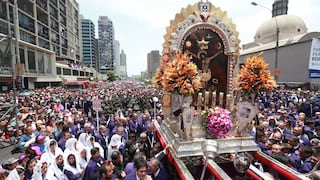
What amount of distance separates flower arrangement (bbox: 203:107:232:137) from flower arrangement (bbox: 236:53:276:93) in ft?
2.93

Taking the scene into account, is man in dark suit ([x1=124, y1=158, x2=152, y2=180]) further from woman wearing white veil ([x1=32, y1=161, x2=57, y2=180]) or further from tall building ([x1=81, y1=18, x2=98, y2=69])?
tall building ([x1=81, y1=18, x2=98, y2=69])

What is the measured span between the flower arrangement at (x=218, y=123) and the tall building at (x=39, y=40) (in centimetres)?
1282

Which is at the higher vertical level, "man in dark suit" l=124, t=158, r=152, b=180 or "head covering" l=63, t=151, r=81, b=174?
"man in dark suit" l=124, t=158, r=152, b=180

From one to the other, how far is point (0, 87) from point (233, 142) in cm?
3273

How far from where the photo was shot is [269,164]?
4.13 meters

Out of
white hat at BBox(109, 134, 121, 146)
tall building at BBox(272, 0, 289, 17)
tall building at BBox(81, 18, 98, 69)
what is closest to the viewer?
white hat at BBox(109, 134, 121, 146)

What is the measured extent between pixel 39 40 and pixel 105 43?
140401 millimetres

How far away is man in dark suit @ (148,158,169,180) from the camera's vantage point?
4.15 m

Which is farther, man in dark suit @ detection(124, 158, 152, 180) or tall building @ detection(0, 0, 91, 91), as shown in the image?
tall building @ detection(0, 0, 91, 91)

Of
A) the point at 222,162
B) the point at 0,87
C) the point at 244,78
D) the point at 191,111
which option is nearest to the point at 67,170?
the point at 191,111

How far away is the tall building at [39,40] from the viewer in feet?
91.6

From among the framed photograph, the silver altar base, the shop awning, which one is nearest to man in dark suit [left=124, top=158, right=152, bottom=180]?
the silver altar base

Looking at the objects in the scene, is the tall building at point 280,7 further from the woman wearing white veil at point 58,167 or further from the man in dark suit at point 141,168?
the woman wearing white veil at point 58,167

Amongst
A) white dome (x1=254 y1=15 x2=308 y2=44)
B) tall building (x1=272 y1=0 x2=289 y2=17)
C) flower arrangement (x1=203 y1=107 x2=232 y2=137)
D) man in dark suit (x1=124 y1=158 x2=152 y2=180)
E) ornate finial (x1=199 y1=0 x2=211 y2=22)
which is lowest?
man in dark suit (x1=124 y1=158 x2=152 y2=180)
